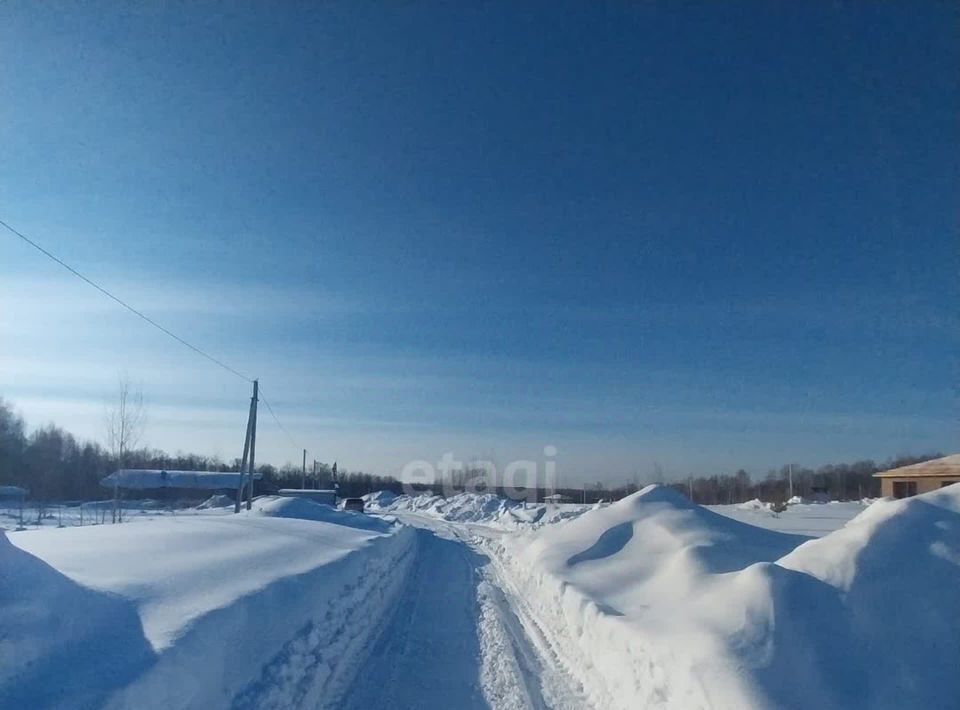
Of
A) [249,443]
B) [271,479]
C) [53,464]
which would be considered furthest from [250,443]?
[271,479]

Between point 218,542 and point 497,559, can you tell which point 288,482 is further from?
point 218,542

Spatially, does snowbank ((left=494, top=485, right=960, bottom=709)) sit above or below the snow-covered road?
above

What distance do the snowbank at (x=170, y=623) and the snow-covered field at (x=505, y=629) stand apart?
25 millimetres

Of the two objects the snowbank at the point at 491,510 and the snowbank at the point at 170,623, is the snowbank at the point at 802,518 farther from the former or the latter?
the snowbank at the point at 170,623

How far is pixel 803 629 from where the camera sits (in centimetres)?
702

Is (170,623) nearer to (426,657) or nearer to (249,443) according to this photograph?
(426,657)

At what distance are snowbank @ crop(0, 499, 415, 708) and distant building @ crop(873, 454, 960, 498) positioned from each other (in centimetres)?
2833

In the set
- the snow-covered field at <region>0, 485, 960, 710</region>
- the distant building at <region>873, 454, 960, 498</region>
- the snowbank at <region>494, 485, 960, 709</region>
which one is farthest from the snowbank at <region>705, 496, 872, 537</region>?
the snowbank at <region>494, 485, 960, 709</region>

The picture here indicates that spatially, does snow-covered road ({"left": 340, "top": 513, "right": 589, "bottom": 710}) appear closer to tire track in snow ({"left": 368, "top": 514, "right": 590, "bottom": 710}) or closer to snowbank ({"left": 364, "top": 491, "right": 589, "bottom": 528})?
tire track in snow ({"left": 368, "top": 514, "right": 590, "bottom": 710})

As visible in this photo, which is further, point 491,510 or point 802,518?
point 491,510

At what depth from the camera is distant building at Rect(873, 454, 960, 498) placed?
106 ft

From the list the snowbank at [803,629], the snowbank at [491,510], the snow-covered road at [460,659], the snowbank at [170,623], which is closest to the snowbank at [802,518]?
the snowbank at [491,510]

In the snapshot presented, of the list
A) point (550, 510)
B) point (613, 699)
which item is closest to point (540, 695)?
point (613, 699)

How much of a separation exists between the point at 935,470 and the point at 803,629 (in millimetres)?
31470
